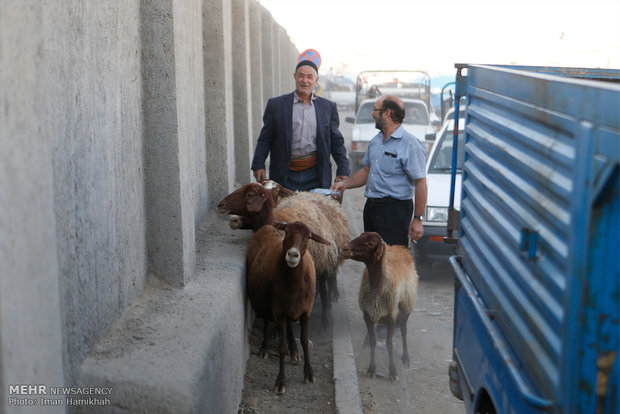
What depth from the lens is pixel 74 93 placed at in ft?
10.7

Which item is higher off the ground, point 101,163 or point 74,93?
point 74,93

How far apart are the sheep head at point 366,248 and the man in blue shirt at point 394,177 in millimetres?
632

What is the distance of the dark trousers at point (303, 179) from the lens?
7.66 m

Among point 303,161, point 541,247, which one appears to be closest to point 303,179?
point 303,161

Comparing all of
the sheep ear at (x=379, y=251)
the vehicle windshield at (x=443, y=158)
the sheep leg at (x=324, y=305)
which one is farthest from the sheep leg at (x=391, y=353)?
the vehicle windshield at (x=443, y=158)

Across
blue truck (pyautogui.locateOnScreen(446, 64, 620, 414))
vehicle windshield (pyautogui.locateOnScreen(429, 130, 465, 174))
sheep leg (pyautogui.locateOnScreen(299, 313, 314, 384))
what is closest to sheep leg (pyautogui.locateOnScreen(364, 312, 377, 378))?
sheep leg (pyautogui.locateOnScreen(299, 313, 314, 384))

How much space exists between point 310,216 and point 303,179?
→ 1062 mm

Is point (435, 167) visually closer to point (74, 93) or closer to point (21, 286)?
point (74, 93)

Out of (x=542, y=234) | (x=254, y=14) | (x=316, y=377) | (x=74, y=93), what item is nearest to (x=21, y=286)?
(x=74, y=93)

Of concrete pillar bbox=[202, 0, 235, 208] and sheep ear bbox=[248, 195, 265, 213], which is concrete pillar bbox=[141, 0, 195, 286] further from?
concrete pillar bbox=[202, 0, 235, 208]

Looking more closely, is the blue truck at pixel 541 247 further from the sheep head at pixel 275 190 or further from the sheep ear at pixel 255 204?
the sheep head at pixel 275 190

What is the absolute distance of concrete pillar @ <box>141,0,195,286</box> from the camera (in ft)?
14.8

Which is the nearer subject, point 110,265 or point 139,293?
point 110,265

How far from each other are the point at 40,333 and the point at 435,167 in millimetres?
8249
